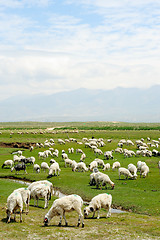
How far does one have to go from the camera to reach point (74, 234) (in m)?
14.9

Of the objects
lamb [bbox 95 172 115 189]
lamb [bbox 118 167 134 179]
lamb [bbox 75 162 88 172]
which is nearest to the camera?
lamb [bbox 95 172 115 189]

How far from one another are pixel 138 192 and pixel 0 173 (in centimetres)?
1980

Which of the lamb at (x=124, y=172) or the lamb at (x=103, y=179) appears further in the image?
the lamb at (x=124, y=172)

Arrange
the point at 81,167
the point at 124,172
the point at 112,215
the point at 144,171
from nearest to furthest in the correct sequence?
1. the point at 112,215
2. the point at 124,172
3. the point at 144,171
4. the point at 81,167

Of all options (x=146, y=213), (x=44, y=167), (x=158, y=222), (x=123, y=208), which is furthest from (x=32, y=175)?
(x=158, y=222)

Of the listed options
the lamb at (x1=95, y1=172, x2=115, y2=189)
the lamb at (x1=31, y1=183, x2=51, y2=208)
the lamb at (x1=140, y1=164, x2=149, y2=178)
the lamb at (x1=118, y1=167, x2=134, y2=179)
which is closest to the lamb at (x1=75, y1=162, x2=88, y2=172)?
the lamb at (x1=118, y1=167, x2=134, y2=179)

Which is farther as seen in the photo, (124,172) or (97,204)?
(124,172)

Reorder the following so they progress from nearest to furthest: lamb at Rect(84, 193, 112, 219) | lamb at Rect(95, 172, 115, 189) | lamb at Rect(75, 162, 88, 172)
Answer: lamb at Rect(84, 193, 112, 219)
lamb at Rect(95, 172, 115, 189)
lamb at Rect(75, 162, 88, 172)

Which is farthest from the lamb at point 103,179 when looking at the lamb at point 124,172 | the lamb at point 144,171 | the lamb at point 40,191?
the lamb at point 144,171

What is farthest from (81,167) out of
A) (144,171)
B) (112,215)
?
(112,215)

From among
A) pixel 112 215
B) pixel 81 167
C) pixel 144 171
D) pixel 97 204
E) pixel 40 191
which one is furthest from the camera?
pixel 81 167

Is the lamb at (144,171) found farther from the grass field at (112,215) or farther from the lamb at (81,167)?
the lamb at (81,167)

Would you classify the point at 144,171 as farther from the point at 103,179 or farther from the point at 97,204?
the point at 97,204

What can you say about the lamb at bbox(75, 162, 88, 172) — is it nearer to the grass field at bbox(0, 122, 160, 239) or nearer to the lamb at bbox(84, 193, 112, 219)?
the grass field at bbox(0, 122, 160, 239)
